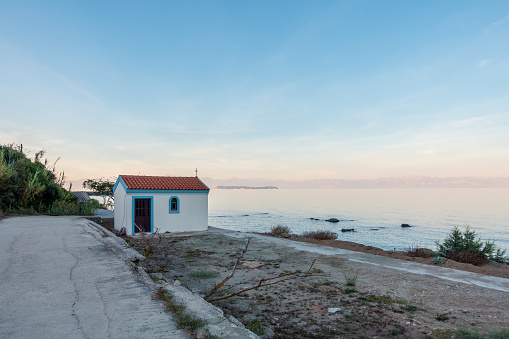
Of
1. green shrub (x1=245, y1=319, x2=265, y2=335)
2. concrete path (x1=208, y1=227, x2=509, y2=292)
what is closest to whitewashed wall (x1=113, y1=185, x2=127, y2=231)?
concrete path (x1=208, y1=227, x2=509, y2=292)

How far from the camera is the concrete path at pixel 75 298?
3.61 metres

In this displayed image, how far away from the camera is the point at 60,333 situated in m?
3.51

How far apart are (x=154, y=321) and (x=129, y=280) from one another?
2175 millimetres

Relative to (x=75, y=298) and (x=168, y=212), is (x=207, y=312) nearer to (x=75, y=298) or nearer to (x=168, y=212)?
(x=75, y=298)

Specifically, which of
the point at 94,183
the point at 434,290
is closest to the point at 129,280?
the point at 434,290

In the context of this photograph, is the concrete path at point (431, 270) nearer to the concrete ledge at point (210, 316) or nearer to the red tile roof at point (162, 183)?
the concrete ledge at point (210, 316)

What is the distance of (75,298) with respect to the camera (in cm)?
472

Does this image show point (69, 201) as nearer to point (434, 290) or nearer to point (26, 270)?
point (26, 270)

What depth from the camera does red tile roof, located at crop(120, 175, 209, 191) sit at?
53.1 feet

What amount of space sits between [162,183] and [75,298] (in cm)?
1279

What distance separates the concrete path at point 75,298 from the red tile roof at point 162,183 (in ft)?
25.4

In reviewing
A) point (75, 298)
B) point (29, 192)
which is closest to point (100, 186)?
point (29, 192)

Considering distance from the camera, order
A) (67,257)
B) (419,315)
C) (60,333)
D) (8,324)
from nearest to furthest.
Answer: (60,333)
(8,324)
(419,315)
(67,257)

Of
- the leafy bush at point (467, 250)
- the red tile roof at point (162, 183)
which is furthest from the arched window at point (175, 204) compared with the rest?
the leafy bush at point (467, 250)
